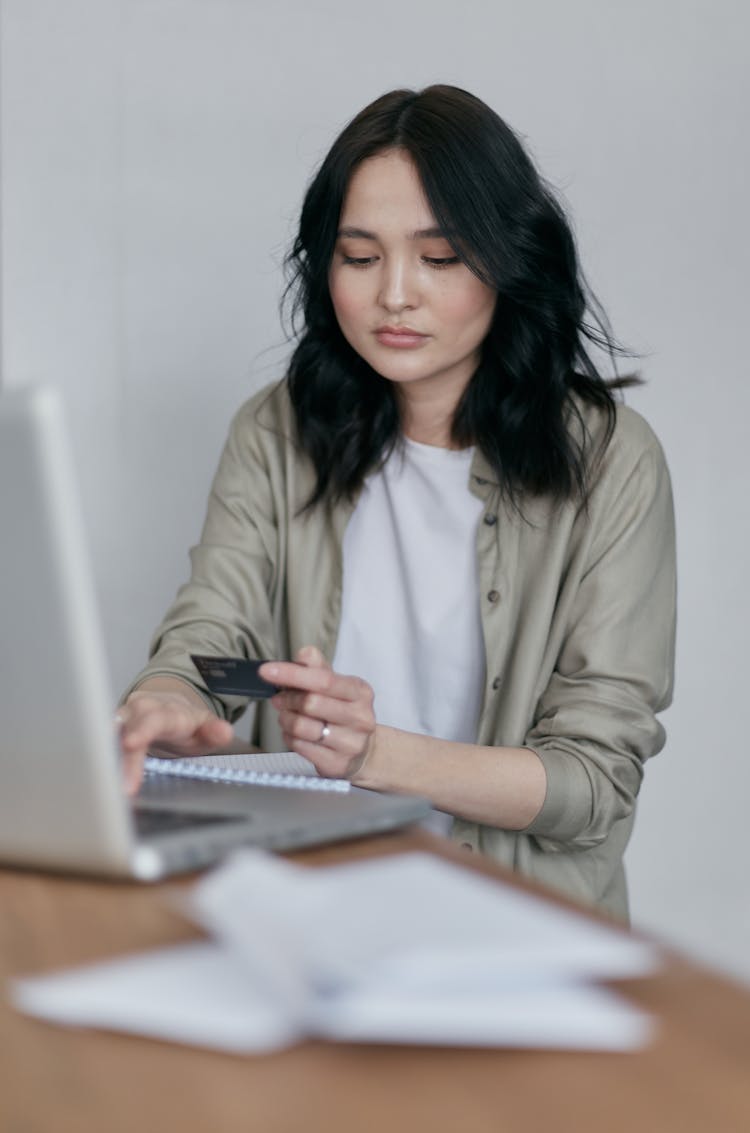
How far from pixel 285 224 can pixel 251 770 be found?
5.74ft

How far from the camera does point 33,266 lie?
2688 millimetres

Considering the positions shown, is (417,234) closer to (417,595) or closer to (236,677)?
(417,595)

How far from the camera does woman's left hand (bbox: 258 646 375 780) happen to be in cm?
128

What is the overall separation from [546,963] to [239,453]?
1.46m

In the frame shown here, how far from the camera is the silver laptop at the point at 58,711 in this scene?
2.51ft

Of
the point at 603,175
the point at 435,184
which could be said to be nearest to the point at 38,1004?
the point at 435,184

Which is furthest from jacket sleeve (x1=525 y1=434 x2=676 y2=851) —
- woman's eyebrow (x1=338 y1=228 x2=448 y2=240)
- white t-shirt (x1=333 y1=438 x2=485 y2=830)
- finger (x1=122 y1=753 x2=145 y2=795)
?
finger (x1=122 y1=753 x2=145 y2=795)

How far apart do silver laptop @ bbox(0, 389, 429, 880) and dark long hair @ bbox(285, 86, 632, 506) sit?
986mm

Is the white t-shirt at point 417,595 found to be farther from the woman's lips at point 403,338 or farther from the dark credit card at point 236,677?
the dark credit card at point 236,677

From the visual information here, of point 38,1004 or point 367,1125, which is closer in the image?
point 367,1125

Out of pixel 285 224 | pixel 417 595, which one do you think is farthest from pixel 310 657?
pixel 285 224

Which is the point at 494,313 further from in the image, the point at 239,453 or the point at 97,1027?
the point at 97,1027

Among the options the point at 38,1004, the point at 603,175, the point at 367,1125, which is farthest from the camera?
the point at 603,175

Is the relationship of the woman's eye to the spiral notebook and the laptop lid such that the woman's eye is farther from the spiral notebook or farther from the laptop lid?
the laptop lid
